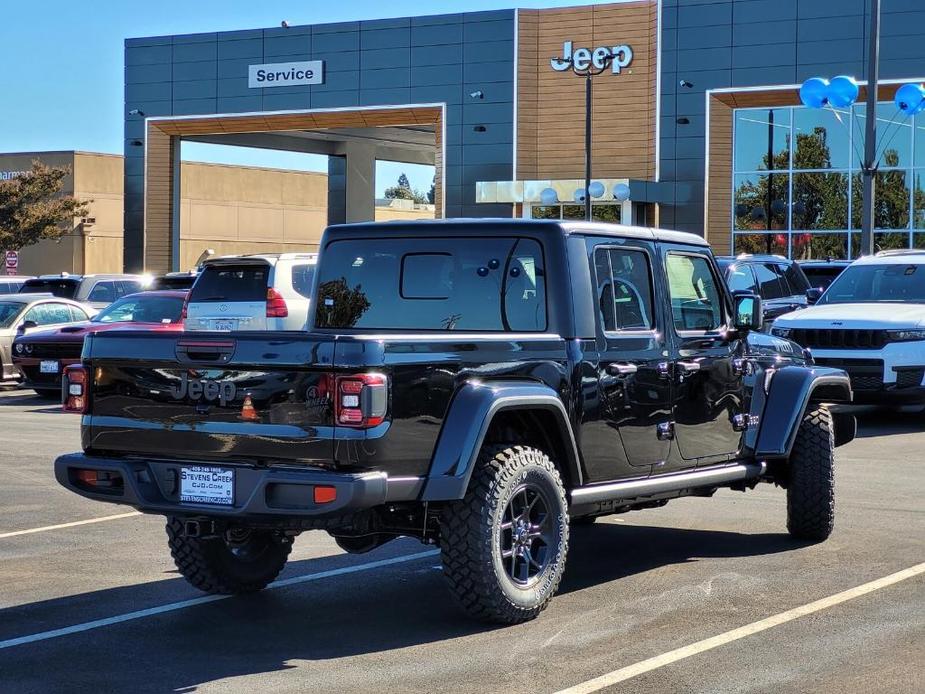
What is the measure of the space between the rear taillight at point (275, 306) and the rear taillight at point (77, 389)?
386 inches

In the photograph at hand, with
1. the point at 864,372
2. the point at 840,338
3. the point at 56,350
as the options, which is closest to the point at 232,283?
the point at 56,350

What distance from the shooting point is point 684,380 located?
8203mm

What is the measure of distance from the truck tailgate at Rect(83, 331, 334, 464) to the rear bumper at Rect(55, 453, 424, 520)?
89 millimetres

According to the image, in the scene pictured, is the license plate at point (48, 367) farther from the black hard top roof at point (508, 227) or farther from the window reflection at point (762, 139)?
the window reflection at point (762, 139)

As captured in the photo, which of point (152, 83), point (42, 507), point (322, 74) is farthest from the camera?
point (152, 83)

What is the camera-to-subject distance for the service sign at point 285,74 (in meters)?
49.2

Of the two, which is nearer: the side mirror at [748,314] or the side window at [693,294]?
the side window at [693,294]

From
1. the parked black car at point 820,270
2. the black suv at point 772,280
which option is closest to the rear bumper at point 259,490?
the black suv at point 772,280

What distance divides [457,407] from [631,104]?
39.2m

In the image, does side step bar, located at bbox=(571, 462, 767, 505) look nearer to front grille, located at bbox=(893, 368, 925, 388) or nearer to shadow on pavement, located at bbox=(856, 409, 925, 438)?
shadow on pavement, located at bbox=(856, 409, 925, 438)

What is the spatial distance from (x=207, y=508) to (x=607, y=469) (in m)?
2.16

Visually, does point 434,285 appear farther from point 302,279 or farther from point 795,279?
point 795,279

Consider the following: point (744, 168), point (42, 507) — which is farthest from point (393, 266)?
point (744, 168)

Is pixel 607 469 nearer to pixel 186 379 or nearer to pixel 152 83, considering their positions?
pixel 186 379
